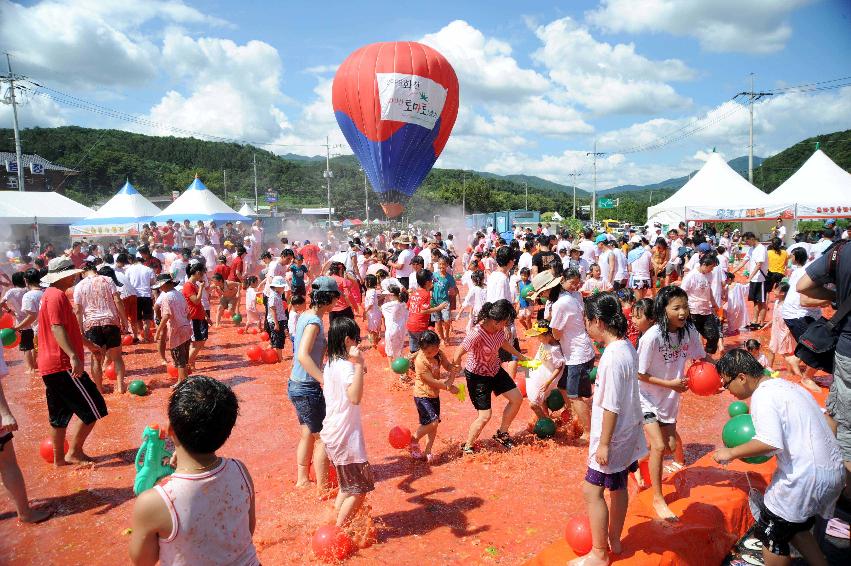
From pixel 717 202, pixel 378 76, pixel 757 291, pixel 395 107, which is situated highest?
pixel 378 76

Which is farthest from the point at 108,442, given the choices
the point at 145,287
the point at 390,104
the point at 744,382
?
the point at 390,104

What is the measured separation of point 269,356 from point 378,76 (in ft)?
39.1

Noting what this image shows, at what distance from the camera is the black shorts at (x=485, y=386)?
541 centimetres

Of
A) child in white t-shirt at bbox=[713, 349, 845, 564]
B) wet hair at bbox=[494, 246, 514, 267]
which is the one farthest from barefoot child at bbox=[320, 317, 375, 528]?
wet hair at bbox=[494, 246, 514, 267]

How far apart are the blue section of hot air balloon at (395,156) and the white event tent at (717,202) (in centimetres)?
1418

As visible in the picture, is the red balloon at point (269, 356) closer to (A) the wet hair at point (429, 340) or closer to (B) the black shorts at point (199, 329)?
(B) the black shorts at point (199, 329)

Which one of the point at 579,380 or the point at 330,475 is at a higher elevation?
the point at 579,380

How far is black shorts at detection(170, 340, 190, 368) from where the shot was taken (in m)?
7.94

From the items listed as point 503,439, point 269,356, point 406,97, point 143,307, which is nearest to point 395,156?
point 406,97

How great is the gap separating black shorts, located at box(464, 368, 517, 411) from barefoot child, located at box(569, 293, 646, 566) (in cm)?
200

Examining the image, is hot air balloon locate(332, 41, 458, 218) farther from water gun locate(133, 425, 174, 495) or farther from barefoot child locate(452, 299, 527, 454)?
water gun locate(133, 425, 174, 495)

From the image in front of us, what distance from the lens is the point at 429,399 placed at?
5242 mm

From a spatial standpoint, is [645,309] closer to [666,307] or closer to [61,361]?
[666,307]

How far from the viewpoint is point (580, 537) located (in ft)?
11.9
